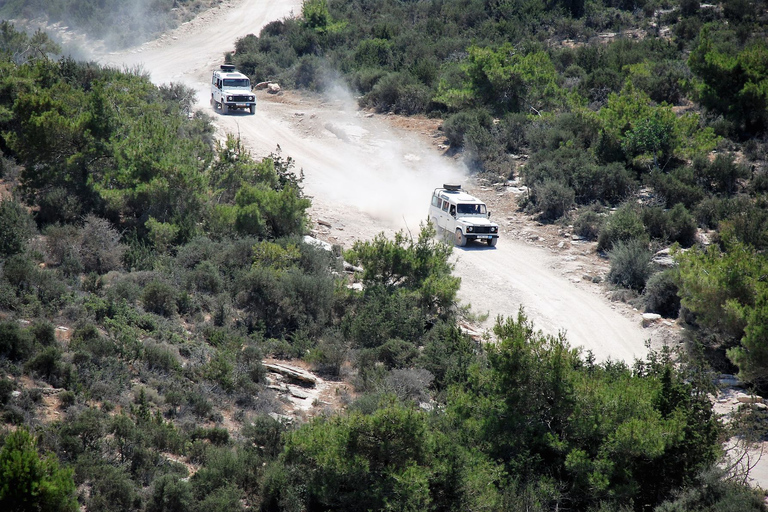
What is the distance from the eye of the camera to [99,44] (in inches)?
2191

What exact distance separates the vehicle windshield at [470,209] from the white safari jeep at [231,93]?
1777cm

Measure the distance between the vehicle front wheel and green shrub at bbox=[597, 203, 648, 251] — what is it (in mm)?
4947

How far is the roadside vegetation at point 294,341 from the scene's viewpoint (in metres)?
11.2

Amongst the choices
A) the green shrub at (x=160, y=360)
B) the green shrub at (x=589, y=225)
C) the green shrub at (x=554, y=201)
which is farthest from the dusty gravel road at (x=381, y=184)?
the green shrub at (x=160, y=360)

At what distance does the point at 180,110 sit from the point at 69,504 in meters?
27.3

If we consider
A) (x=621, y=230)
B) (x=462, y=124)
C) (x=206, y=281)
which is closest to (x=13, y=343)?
(x=206, y=281)

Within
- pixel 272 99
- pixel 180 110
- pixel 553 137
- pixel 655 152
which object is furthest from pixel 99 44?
pixel 655 152

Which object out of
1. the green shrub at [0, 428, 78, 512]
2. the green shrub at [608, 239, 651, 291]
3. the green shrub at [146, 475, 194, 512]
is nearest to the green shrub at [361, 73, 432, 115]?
the green shrub at [608, 239, 651, 291]

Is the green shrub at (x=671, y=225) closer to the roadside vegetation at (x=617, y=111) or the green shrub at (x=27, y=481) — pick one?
the roadside vegetation at (x=617, y=111)

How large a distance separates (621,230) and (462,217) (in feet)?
18.7

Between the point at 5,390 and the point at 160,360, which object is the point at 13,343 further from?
the point at 160,360

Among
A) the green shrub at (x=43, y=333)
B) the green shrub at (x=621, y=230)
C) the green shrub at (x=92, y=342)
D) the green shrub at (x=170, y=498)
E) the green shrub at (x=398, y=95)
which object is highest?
the green shrub at (x=398, y=95)

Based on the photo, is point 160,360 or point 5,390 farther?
point 160,360

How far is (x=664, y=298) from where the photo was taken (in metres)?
20.7
